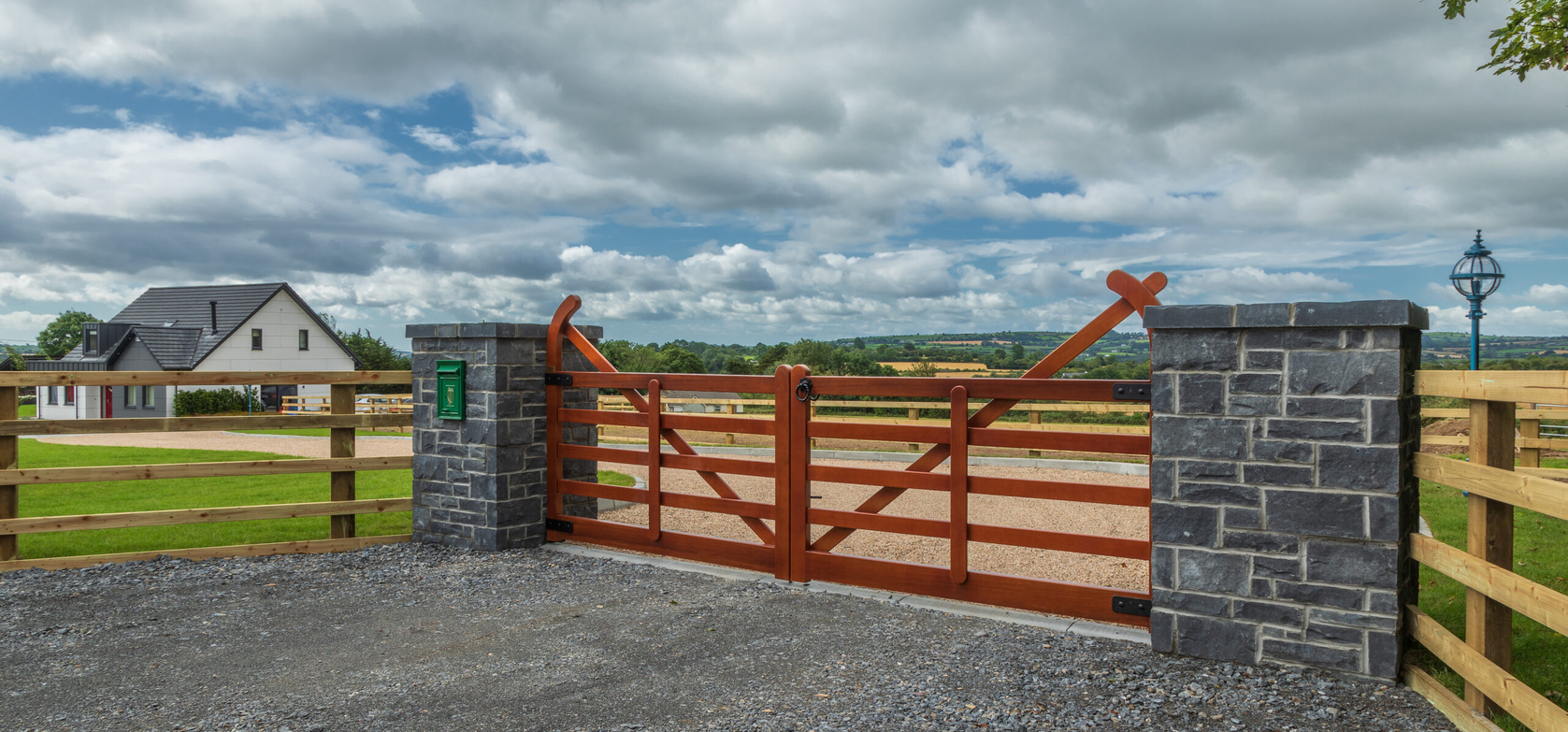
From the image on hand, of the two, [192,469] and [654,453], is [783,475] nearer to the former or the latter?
[654,453]

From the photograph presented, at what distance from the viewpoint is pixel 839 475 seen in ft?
19.0

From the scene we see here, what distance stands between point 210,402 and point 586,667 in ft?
107

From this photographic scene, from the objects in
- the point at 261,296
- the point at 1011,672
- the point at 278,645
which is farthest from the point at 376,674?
the point at 261,296

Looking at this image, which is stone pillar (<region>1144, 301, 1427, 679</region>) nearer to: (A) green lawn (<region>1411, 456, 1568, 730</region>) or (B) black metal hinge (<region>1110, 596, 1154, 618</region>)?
(B) black metal hinge (<region>1110, 596, 1154, 618</region>)

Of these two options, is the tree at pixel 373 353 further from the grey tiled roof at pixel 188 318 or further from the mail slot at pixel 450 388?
the mail slot at pixel 450 388

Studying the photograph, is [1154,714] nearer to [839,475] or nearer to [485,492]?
[839,475]

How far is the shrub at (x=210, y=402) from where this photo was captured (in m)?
30.4

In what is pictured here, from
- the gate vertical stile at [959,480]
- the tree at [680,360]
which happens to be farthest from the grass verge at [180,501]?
the tree at [680,360]

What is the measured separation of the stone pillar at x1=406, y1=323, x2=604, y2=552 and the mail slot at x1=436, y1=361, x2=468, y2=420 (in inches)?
2.3

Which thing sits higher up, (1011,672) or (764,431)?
(764,431)

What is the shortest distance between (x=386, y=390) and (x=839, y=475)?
40616 millimetres

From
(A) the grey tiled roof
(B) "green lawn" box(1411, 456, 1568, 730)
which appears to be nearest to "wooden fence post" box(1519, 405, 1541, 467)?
(B) "green lawn" box(1411, 456, 1568, 730)

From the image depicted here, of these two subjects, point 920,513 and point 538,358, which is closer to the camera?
point 538,358

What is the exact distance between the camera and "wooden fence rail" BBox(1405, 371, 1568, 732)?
10.8 feet
